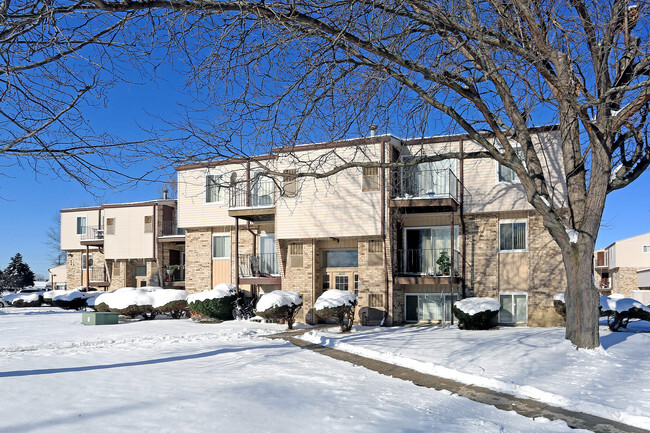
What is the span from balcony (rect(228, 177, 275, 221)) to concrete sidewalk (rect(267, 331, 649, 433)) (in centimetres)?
1152

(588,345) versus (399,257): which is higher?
(399,257)

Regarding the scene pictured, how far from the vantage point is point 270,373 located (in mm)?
9148

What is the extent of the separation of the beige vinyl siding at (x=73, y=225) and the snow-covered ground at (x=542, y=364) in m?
26.7

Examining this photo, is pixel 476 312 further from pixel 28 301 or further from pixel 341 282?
pixel 28 301

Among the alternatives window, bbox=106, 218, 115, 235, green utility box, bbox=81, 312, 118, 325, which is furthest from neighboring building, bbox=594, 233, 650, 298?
green utility box, bbox=81, 312, 118, 325

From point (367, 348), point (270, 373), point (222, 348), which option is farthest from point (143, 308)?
point (270, 373)

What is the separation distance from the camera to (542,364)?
388 inches

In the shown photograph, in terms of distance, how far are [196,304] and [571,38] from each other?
17064mm

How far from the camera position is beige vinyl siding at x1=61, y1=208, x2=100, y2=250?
1409 inches

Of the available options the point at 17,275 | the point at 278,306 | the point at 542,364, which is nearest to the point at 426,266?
the point at 278,306

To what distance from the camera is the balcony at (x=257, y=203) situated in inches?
867

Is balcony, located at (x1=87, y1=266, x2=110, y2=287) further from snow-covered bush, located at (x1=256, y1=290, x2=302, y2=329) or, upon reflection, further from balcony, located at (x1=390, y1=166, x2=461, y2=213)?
balcony, located at (x1=390, y1=166, x2=461, y2=213)

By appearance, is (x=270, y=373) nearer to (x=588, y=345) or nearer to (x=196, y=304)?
(x=588, y=345)

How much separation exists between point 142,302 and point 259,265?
5.22m
